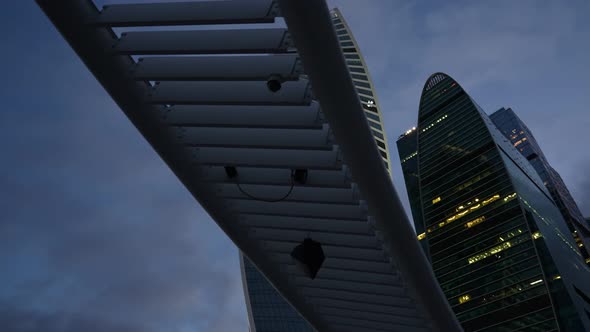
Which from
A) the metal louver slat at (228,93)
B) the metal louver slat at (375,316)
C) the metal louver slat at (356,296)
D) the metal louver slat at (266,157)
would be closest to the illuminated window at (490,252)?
the metal louver slat at (375,316)

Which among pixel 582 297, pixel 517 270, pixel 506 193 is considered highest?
pixel 506 193

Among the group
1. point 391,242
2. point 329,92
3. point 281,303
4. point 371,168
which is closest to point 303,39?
point 329,92

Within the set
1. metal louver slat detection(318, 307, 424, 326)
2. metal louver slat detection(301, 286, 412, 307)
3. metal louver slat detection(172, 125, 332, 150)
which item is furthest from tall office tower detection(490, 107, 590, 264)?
metal louver slat detection(172, 125, 332, 150)

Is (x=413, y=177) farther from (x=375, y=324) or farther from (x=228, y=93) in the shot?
(x=228, y=93)

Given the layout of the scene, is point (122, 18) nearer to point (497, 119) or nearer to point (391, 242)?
point (391, 242)

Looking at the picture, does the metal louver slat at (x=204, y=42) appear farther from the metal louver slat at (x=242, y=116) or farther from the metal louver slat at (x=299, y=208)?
the metal louver slat at (x=299, y=208)

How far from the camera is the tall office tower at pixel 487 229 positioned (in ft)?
213

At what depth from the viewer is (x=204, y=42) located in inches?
157

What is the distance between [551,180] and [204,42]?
170 meters

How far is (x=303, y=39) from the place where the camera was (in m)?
3.12

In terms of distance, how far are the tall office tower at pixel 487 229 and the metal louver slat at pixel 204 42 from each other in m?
72.3

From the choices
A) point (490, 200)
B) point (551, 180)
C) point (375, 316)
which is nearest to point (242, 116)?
point (375, 316)

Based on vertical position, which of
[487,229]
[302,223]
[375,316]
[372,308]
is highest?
[487,229]

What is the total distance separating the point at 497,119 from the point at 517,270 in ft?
466
